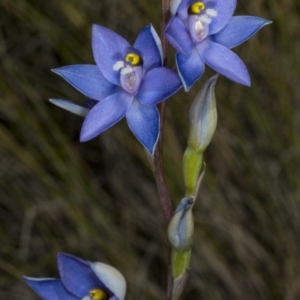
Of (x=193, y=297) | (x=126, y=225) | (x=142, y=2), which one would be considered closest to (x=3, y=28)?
(x=142, y=2)

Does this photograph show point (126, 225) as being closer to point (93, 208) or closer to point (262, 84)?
point (93, 208)

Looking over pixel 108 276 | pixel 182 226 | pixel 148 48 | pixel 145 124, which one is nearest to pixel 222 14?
pixel 148 48

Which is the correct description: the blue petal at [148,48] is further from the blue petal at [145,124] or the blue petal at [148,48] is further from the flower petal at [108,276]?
the flower petal at [108,276]

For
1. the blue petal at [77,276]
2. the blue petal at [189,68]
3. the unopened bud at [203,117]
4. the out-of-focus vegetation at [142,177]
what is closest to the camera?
the blue petal at [189,68]

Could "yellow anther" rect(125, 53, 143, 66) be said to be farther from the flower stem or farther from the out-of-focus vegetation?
the out-of-focus vegetation

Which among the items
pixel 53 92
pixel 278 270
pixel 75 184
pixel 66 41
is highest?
pixel 66 41

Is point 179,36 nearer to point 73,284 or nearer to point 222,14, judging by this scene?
point 222,14

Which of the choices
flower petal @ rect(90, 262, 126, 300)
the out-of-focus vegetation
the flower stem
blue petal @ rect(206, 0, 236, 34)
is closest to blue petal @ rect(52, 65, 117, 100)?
the flower stem

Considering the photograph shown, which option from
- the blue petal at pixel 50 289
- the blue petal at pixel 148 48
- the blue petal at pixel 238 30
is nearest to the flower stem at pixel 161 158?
the blue petal at pixel 148 48
